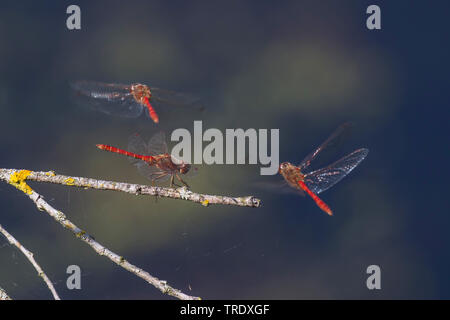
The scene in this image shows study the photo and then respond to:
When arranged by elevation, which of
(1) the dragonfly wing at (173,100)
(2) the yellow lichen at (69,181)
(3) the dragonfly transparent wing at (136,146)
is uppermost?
(1) the dragonfly wing at (173,100)

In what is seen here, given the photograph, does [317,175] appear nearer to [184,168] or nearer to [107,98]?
[184,168]

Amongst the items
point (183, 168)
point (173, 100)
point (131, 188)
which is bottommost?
point (131, 188)

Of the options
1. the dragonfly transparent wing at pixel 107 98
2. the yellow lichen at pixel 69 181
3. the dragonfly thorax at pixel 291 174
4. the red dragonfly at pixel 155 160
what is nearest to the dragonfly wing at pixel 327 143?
the dragonfly thorax at pixel 291 174

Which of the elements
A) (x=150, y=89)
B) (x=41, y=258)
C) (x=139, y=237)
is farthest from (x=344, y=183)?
(x=41, y=258)

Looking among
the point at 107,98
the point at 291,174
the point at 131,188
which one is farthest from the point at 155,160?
the point at 107,98

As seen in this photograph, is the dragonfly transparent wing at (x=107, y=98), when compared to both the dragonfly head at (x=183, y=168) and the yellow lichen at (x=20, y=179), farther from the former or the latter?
the yellow lichen at (x=20, y=179)
